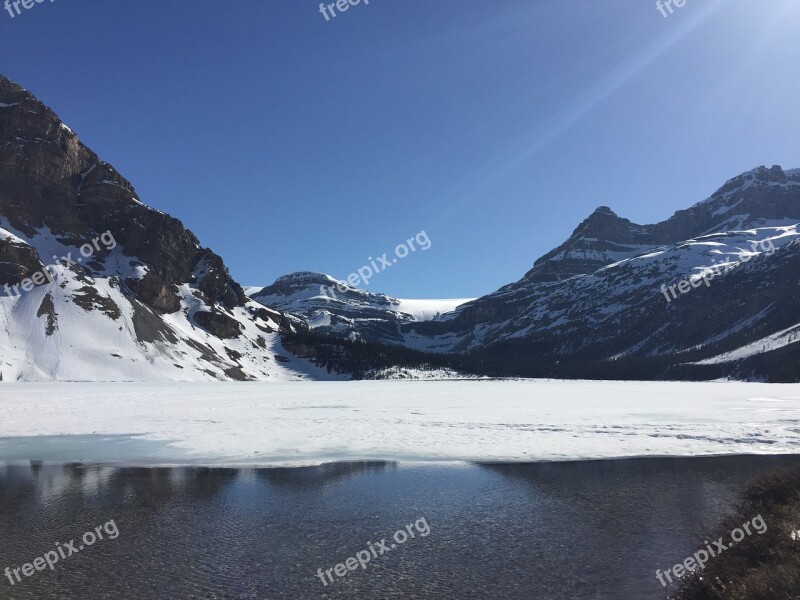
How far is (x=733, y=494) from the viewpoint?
1683cm

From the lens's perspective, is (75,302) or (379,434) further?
(75,302)

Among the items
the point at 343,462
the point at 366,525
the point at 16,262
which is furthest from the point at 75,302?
the point at 366,525

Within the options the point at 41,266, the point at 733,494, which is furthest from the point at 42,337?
the point at 733,494

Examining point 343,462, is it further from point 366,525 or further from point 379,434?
point 366,525

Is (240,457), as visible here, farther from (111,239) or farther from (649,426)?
(111,239)

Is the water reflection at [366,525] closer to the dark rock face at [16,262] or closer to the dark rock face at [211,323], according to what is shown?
the dark rock face at [16,262]

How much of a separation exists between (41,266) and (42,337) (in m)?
35.7

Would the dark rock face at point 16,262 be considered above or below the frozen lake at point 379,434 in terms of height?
above

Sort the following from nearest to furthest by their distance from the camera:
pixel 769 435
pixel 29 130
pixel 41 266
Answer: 1. pixel 769 435
2. pixel 41 266
3. pixel 29 130

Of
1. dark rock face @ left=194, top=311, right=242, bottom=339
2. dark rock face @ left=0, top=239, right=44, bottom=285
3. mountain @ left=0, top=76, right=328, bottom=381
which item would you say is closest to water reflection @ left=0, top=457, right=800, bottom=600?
mountain @ left=0, top=76, right=328, bottom=381

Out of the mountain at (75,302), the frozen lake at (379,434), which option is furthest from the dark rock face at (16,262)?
the frozen lake at (379,434)

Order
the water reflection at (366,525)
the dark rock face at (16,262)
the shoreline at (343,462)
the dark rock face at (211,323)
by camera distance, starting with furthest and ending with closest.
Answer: the dark rock face at (211,323), the dark rock face at (16,262), the shoreline at (343,462), the water reflection at (366,525)

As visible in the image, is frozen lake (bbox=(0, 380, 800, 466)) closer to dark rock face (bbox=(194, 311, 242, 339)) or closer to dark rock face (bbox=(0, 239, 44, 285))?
dark rock face (bbox=(0, 239, 44, 285))

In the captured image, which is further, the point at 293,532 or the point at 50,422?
the point at 50,422
